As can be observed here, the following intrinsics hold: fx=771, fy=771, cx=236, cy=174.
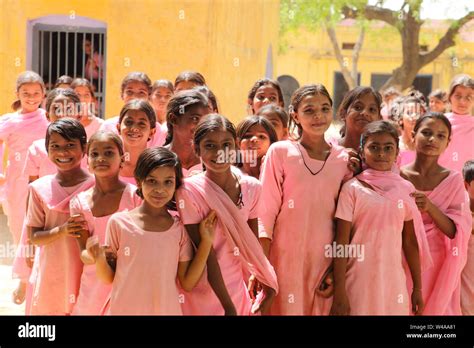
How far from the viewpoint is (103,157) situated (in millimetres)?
3740

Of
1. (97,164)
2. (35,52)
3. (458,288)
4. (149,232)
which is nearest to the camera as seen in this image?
(149,232)

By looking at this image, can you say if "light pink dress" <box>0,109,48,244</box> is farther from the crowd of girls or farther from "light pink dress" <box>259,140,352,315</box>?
"light pink dress" <box>259,140,352,315</box>

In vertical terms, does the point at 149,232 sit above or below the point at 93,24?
below

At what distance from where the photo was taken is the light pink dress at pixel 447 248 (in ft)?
14.0

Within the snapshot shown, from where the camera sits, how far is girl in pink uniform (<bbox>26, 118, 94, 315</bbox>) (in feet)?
12.6

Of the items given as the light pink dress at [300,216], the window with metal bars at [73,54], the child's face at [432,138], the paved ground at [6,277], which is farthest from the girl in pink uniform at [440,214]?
the window with metal bars at [73,54]

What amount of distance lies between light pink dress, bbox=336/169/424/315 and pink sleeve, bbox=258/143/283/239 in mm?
318

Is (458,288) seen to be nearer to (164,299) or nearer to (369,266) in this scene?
(369,266)

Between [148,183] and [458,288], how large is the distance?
82.3 inches

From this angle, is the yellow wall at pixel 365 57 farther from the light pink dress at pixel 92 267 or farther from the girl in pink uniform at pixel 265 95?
the light pink dress at pixel 92 267

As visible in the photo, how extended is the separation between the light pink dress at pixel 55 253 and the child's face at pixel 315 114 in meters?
1.13

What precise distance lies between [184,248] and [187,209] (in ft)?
0.59
